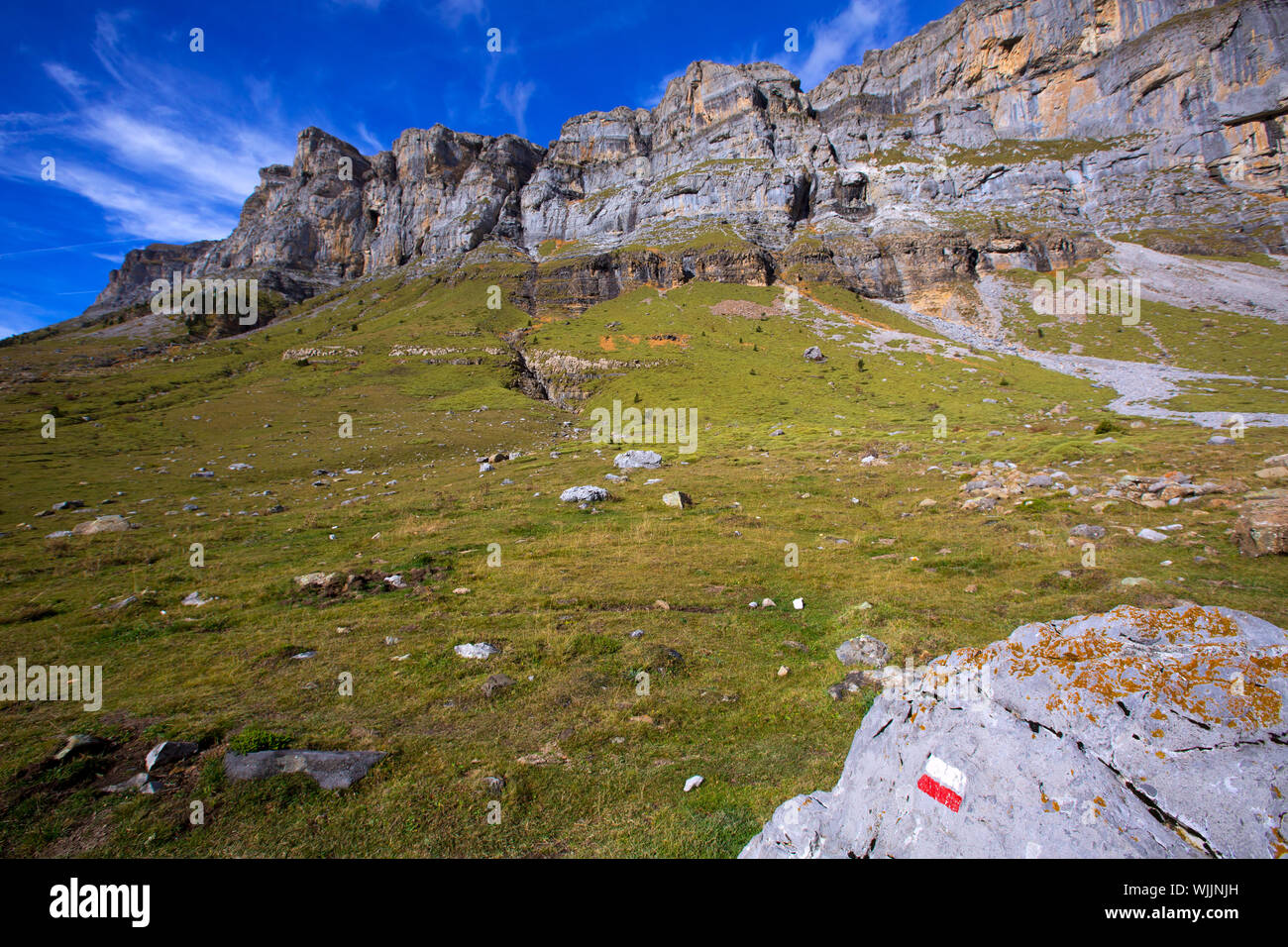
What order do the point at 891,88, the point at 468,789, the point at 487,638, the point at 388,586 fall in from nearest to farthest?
1. the point at 468,789
2. the point at 487,638
3. the point at 388,586
4. the point at 891,88

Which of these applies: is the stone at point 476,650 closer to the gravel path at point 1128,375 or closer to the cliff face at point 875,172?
the gravel path at point 1128,375

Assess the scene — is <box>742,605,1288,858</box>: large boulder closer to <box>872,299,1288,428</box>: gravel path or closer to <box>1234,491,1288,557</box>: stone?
<box>1234,491,1288,557</box>: stone

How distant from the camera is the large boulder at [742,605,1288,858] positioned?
3.50 metres

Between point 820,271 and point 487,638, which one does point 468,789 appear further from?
point 820,271

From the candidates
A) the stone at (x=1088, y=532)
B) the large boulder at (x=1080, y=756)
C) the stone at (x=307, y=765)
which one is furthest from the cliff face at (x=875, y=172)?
the stone at (x=307, y=765)

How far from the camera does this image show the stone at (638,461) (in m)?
29.1

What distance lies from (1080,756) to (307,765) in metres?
8.44

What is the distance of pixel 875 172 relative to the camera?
11338cm

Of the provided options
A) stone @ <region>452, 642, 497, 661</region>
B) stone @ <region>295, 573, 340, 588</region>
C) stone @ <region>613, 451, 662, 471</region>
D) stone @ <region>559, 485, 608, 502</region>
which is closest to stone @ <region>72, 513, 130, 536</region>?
stone @ <region>295, 573, 340, 588</region>

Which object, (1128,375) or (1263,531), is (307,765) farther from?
(1128,375)

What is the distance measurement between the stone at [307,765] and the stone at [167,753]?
0.60m
